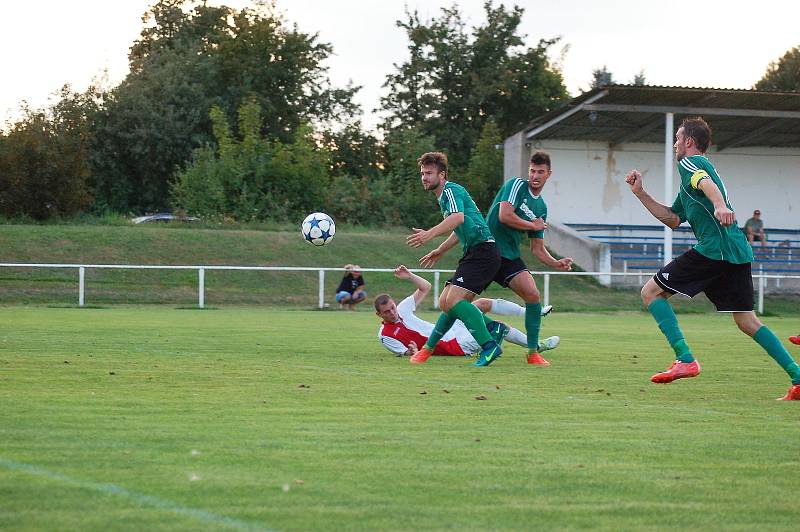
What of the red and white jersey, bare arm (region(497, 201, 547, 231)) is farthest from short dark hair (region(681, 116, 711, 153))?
the red and white jersey

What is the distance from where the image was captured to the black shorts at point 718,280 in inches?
340

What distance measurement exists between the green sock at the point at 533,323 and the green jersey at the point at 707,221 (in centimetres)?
304

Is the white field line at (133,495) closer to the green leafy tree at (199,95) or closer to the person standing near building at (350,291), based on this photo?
the person standing near building at (350,291)

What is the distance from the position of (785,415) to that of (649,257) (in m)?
27.9

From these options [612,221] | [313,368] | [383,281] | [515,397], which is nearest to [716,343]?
[313,368]

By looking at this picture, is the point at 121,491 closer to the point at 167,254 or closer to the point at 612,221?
the point at 167,254

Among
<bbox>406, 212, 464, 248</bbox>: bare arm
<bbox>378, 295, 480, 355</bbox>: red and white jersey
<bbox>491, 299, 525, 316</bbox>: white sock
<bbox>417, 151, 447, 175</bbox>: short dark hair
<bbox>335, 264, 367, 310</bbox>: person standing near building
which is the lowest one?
<bbox>335, 264, 367, 310</bbox>: person standing near building

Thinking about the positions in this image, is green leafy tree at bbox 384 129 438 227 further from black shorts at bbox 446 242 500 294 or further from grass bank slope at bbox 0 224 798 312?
black shorts at bbox 446 242 500 294

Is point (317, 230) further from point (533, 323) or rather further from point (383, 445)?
point (383, 445)

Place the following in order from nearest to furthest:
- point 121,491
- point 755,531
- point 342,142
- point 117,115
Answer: point 755,531 < point 121,491 < point 117,115 < point 342,142

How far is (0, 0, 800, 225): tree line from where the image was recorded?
4441 centimetres

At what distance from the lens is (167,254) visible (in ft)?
107

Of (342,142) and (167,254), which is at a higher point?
(342,142)

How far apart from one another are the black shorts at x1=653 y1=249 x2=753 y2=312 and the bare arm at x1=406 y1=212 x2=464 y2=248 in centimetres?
236
